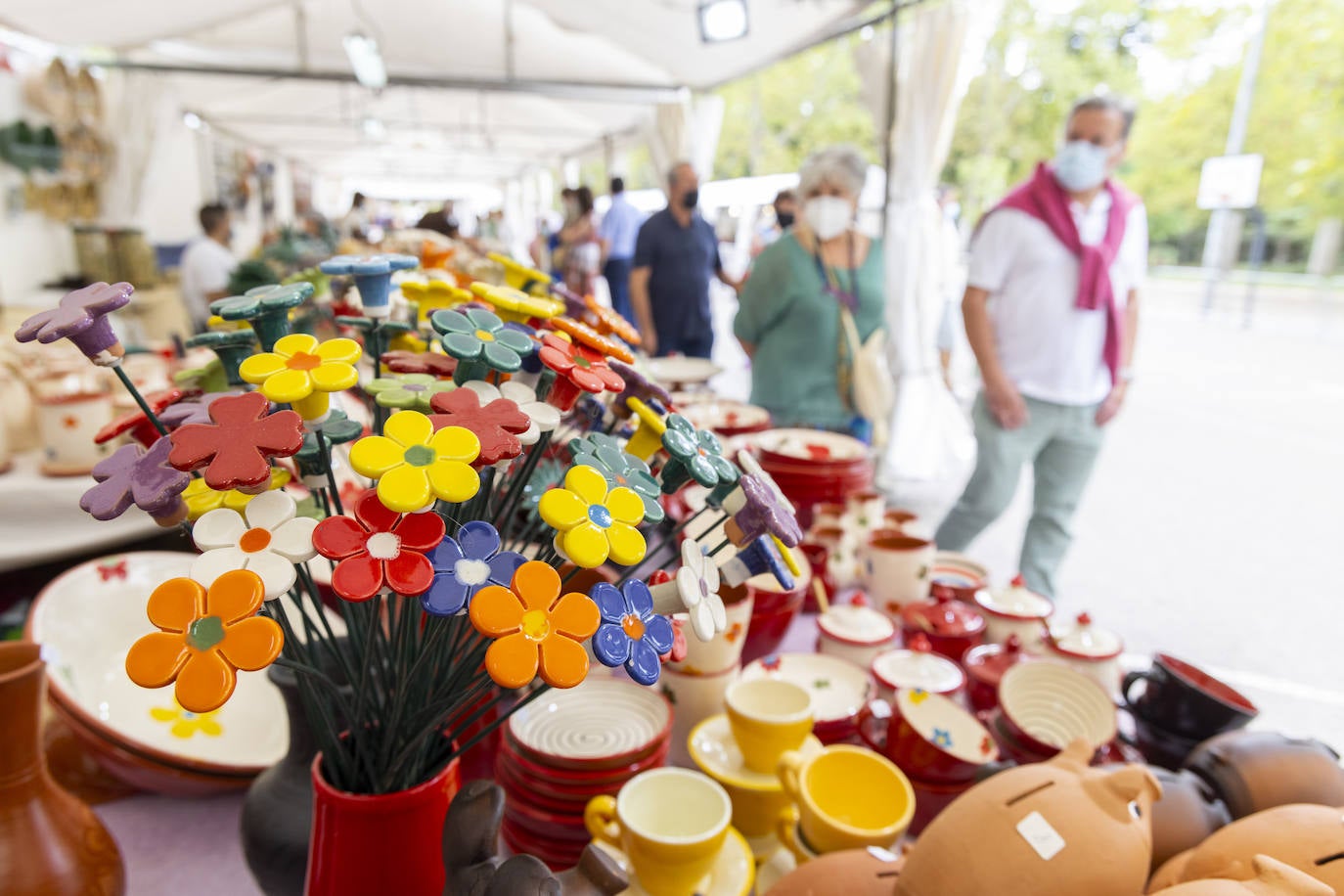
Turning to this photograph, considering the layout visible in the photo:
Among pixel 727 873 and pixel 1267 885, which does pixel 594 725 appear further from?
pixel 1267 885

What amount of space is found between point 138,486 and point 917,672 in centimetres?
93

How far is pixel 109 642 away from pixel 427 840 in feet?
2.37

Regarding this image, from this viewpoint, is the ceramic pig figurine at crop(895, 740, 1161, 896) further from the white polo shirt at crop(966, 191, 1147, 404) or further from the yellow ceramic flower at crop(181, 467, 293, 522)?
the white polo shirt at crop(966, 191, 1147, 404)

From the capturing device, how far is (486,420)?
0.44 meters

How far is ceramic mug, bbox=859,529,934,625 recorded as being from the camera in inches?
52.9

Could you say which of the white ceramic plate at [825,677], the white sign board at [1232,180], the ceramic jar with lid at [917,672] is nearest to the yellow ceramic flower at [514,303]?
the white ceramic plate at [825,677]

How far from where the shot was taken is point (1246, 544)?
10.2 feet

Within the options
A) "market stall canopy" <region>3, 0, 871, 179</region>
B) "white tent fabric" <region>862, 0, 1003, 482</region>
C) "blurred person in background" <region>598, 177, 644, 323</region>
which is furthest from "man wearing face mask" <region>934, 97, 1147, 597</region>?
"blurred person in background" <region>598, 177, 644, 323</region>

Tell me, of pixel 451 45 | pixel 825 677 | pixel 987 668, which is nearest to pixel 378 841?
pixel 825 677

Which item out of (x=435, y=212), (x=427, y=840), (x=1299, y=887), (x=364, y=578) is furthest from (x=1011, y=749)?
(x=435, y=212)

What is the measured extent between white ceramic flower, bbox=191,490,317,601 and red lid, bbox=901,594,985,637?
1011 mm

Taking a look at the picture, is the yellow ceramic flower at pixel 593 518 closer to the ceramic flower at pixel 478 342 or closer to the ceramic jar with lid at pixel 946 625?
the ceramic flower at pixel 478 342

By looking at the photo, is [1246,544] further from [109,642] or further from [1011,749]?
[109,642]

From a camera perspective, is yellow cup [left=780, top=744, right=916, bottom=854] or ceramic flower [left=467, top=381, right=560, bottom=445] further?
yellow cup [left=780, top=744, right=916, bottom=854]
